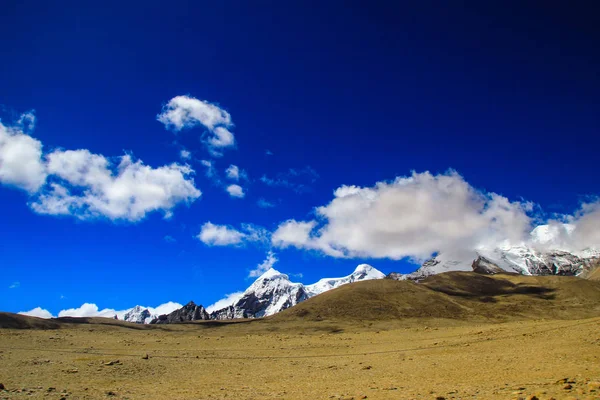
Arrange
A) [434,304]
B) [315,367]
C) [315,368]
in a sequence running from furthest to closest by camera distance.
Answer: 1. [434,304]
2. [315,367]
3. [315,368]

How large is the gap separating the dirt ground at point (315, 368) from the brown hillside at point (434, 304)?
186 ft

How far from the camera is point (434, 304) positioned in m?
111

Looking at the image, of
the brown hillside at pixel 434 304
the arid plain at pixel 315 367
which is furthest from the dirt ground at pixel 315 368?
the brown hillside at pixel 434 304

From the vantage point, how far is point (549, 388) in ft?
53.2

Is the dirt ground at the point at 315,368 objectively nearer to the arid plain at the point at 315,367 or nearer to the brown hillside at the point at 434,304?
the arid plain at the point at 315,367

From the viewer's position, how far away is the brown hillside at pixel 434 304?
99.2 metres

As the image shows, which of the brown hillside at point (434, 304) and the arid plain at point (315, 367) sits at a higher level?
the brown hillside at point (434, 304)

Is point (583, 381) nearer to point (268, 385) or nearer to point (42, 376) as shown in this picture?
point (268, 385)

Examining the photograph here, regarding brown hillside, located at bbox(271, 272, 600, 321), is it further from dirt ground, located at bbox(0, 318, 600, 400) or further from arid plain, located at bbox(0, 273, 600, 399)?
dirt ground, located at bbox(0, 318, 600, 400)

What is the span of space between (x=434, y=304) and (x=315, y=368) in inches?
3599

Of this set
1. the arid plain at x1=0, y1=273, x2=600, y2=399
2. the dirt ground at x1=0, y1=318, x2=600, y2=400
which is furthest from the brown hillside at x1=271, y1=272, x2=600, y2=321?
the dirt ground at x1=0, y1=318, x2=600, y2=400

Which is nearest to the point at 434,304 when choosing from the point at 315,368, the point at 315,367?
the point at 315,367

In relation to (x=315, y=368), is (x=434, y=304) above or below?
above

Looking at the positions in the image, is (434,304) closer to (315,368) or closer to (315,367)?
(315,367)
